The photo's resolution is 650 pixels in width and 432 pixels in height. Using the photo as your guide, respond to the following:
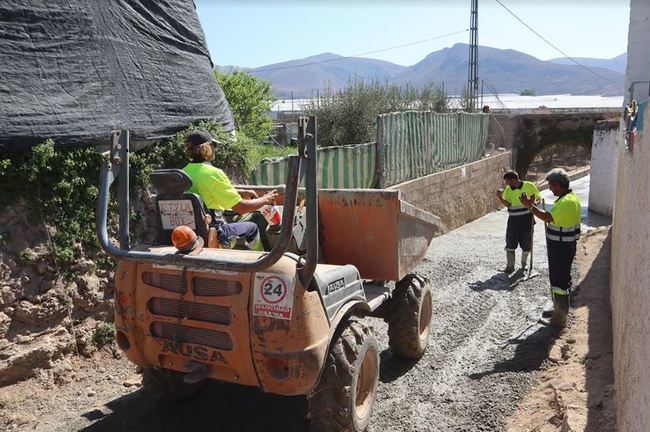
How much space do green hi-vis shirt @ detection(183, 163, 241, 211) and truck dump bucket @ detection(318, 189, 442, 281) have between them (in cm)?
114

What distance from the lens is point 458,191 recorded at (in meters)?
15.3

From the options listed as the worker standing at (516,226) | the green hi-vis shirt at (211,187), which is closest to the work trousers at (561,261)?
the worker standing at (516,226)

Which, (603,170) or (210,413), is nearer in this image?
(210,413)

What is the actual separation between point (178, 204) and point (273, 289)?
1.04m

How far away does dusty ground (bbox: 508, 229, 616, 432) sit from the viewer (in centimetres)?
421

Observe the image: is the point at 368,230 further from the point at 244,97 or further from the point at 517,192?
the point at 244,97

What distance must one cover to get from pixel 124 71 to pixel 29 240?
2.32m

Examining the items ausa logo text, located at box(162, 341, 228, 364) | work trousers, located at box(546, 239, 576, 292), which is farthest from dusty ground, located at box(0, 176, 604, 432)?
ausa logo text, located at box(162, 341, 228, 364)

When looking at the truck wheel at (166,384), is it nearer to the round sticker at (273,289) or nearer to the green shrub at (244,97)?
the round sticker at (273,289)

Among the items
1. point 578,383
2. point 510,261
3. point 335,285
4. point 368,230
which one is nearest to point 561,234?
point 578,383

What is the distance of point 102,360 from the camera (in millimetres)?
5605

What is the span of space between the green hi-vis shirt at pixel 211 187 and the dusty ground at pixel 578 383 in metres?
2.83

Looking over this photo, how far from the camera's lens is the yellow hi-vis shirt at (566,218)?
6.09m


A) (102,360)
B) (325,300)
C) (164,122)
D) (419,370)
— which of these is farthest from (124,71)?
(419,370)
